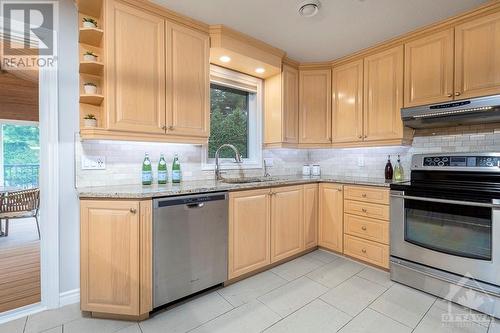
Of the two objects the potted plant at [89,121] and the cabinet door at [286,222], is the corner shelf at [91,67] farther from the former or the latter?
the cabinet door at [286,222]

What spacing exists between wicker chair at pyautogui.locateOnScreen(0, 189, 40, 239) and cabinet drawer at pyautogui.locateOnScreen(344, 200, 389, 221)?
445 centimetres

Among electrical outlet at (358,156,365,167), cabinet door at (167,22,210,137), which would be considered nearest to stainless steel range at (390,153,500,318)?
electrical outlet at (358,156,365,167)

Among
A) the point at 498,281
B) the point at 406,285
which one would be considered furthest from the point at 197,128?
the point at 498,281

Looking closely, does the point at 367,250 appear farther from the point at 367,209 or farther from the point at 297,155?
Answer: the point at 297,155

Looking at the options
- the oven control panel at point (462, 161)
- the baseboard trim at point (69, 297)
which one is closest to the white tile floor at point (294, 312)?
the baseboard trim at point (69, 297)

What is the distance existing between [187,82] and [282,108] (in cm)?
126

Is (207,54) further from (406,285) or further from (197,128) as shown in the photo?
(406,285)

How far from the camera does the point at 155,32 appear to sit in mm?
2027

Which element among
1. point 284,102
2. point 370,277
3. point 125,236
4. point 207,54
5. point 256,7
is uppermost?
point 256,7

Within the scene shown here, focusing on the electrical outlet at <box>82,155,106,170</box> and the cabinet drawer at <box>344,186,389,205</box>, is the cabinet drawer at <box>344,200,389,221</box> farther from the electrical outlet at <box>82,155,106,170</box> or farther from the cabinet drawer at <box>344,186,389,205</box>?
the electrical outlet at <box>82,155,106,170</box>

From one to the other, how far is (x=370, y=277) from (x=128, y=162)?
2.53 m

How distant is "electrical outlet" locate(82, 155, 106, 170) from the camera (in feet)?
6.40

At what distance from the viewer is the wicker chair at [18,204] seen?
11.2ft

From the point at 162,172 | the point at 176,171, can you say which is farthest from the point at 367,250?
the point at 162,172
